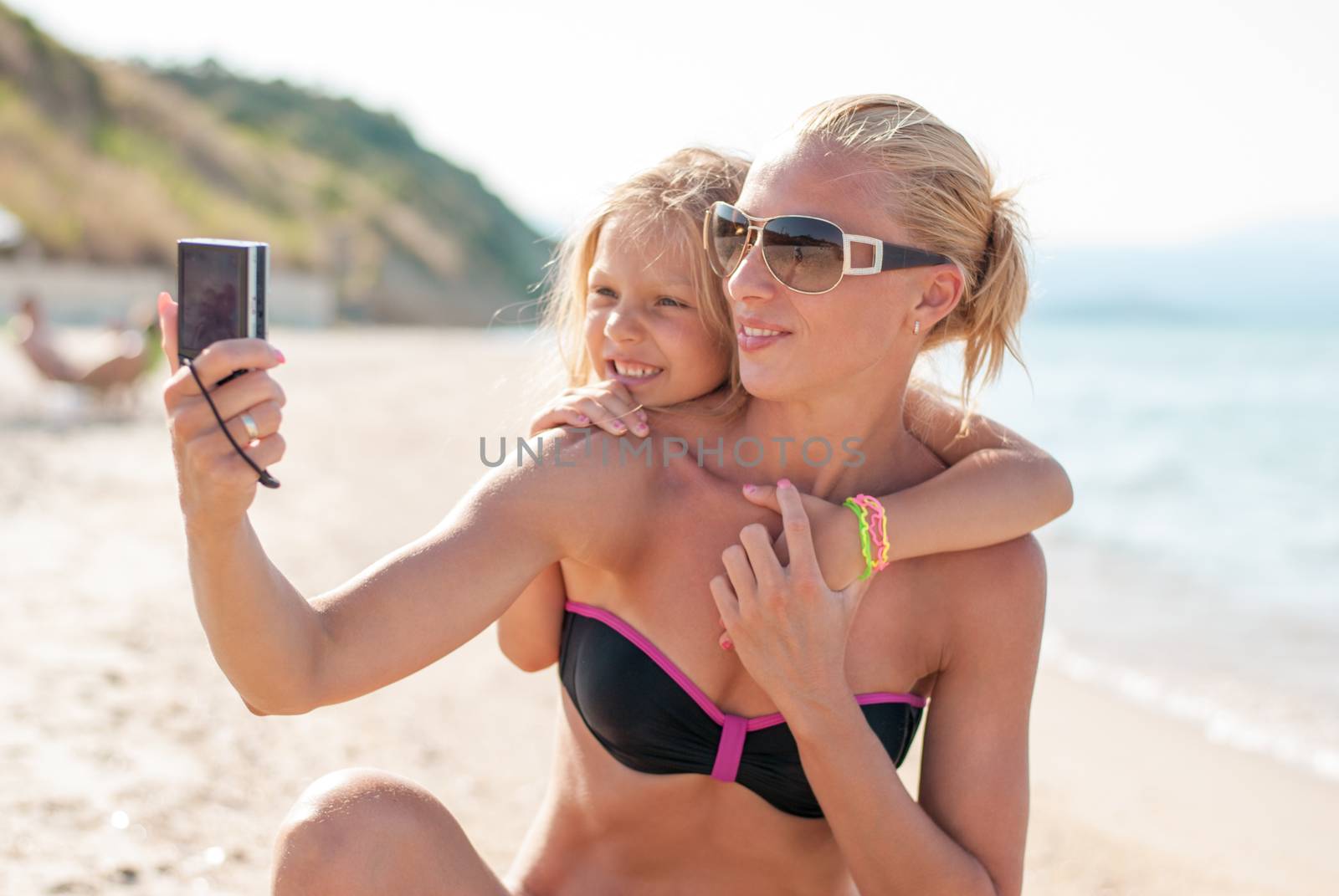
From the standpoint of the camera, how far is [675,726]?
2.10 metres

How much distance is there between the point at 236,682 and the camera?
1.71m

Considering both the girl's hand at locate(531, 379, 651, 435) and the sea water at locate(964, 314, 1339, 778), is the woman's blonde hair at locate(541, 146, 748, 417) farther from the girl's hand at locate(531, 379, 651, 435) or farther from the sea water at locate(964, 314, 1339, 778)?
the sea water at locate(964, 314, 1339, 778)

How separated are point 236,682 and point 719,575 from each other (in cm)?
84

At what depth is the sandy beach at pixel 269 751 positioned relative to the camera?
3637 mm

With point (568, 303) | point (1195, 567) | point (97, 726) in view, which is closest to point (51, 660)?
point (97, 726)

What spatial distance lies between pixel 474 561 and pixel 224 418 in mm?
550

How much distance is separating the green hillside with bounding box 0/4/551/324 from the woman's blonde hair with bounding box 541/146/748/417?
210 inches

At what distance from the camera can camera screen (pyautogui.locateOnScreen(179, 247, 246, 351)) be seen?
5.06ft

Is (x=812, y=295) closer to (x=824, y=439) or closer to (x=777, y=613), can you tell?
(x=824, y=439)

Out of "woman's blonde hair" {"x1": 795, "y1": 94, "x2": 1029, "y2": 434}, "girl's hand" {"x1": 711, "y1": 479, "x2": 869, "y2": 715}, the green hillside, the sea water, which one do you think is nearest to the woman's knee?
"girl's hand" {"x1": 711, "y1": 479, "x2": 869, "y2": 715}

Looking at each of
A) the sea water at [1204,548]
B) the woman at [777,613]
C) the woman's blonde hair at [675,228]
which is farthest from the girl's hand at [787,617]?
the sea water at [1204,548]

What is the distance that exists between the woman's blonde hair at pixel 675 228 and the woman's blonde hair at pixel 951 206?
48 cm

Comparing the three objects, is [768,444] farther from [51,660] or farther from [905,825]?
[51,660]

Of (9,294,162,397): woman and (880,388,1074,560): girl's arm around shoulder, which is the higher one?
(880,388,1074,560): girl's arm around shoulder
